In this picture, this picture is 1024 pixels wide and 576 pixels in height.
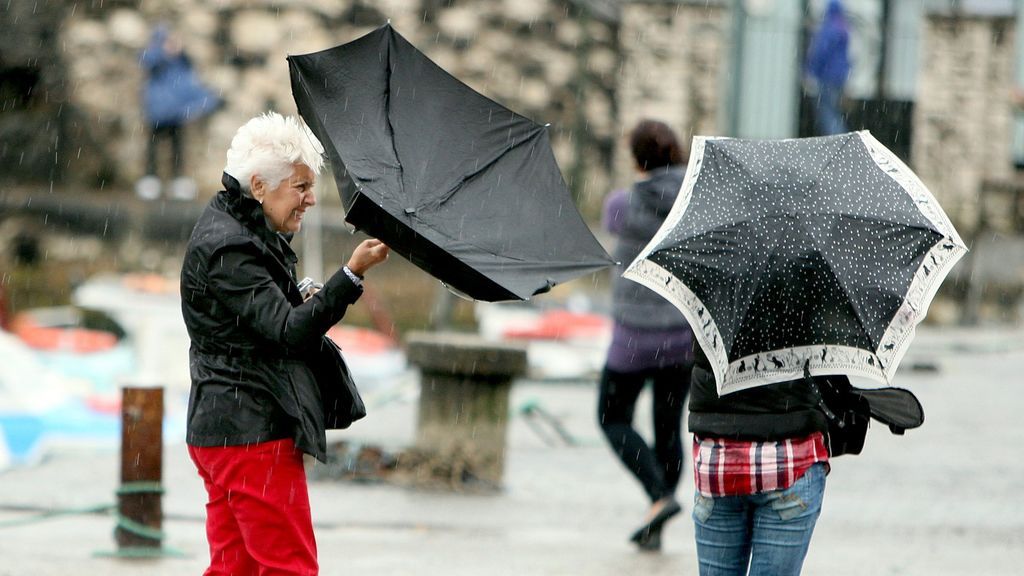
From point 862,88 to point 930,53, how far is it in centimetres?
130

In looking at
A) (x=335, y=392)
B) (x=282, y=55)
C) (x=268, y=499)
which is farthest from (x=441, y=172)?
(x=282, y=55)

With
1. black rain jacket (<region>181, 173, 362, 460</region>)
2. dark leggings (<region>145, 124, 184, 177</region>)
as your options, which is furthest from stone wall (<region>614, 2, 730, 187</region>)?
black rain jacket (<region>181, 173, 362, 460</region>)

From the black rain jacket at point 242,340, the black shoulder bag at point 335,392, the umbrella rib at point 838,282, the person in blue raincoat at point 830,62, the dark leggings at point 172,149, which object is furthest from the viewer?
the dark leggings at point 172,149

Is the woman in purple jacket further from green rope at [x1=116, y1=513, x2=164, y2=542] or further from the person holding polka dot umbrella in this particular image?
the person holding polka dot umbrella

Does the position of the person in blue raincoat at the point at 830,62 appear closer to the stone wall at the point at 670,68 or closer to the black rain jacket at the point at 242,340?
the stone wall at the point at 670,68

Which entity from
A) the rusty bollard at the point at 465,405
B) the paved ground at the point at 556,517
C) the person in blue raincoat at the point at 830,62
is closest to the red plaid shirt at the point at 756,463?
the paved ground at the point at 556,517

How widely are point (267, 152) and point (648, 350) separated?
292 cm

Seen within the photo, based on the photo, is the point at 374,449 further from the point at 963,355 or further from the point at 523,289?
the point at 963,355

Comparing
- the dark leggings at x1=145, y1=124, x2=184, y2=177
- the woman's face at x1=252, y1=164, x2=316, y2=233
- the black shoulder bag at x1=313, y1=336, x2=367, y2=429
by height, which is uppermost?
the dark leggings at x1=145, y1=124, x2=184, y2=177

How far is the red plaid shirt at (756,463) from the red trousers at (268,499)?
3.88ft

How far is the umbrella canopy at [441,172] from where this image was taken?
4.16m

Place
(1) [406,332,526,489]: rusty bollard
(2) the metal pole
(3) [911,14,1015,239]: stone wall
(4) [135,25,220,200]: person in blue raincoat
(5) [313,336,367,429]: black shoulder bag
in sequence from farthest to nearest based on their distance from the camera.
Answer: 1. (3) [911,14,1015,239]: stone wall
2. (4) [135,25,220,200]: person in blue raincoat
3. (2) the metal pole
4. (1) [406,332,526,489]: rusty bollard
5. (5) [313,336,367,429]: black shoulder bag

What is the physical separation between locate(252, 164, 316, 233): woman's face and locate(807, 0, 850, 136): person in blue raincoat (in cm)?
1408

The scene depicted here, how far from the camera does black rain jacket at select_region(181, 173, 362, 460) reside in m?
4.27
